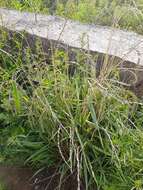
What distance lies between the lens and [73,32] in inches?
151

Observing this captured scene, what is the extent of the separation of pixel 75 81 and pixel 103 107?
29 cm

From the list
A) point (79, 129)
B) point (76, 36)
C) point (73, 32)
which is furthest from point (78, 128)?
point (73, 32)

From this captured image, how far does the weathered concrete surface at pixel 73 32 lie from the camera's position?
3.53 meters

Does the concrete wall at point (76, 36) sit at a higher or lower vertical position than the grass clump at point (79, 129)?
higher

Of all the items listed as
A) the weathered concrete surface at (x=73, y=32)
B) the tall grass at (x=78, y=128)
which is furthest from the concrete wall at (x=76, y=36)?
the tall grass at (x=78, y=128)

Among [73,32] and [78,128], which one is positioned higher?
[73,32]

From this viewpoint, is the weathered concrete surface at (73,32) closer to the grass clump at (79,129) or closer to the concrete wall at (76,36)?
the concrete wall at (76,36)

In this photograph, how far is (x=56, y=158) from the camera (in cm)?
296

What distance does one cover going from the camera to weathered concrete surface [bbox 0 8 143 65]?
3.53 metres

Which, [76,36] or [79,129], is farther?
[76,36]

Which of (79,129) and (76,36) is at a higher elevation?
(76,36)

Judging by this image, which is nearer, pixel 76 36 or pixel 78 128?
pixel 78 128

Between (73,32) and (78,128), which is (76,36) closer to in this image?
(73,32)

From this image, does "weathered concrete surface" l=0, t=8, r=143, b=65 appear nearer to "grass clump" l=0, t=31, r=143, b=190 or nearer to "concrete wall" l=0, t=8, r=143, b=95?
"concrete wall" l=0, t=8, r=143, b=95
